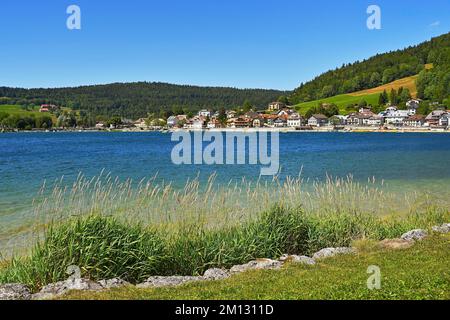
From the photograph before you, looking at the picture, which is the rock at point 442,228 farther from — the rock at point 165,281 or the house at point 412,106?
the house at point 412,106

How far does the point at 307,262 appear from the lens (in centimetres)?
Result: 1020

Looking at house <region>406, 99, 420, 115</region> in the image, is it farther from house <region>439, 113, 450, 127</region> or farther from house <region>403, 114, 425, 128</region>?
house <region>439, 113, 450, 127</region>

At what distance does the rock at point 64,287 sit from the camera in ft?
25.6

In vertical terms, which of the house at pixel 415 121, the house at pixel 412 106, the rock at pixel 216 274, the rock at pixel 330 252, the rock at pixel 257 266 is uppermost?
the house at pixel 412 106

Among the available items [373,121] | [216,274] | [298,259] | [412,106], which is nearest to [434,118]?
[412,106]

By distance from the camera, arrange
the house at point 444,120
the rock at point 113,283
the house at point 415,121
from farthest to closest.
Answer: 1. the house at point 415,121
2. the house at point 444,120
3. the rock at point 113,283

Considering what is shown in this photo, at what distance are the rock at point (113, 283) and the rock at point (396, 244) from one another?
651cm

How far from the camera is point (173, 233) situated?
36.5ft

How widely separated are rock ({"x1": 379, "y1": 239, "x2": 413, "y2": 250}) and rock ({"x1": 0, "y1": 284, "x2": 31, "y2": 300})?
8212 millimetres

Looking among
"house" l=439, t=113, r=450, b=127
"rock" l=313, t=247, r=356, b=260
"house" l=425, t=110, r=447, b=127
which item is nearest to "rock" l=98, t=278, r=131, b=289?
"rock" l=313, t=247, r=356, b=260

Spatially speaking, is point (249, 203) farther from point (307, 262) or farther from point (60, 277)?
point (60, 277)

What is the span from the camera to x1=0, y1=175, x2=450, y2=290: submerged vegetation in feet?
30.5

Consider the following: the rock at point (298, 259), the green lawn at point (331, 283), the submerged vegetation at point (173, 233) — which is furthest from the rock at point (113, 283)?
the rock at point (298, 259)
